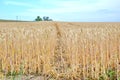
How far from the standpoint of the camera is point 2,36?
7.44 meters

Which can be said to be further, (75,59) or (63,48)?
(63,48)

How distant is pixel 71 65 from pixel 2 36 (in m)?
2.44

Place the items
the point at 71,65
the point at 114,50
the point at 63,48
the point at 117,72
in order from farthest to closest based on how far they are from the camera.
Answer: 1. the point at 63,48
2. the point at 114,50
3. the point at 71,65
4. the point at 117,72

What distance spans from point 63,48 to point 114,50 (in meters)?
1.35

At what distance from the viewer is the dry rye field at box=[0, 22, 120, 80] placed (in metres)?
5.86

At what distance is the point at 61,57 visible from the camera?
6254mm

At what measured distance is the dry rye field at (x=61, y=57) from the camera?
19.2 feet

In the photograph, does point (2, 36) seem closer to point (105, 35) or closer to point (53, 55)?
point (53, 55)

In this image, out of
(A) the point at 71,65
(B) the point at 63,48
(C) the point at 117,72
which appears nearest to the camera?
(C) the point at 117,72

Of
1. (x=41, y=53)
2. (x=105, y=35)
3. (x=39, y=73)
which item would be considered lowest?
(x=39, y=73)

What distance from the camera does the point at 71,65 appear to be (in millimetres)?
6016

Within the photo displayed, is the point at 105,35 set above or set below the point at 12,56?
above

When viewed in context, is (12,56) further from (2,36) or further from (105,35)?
(105,35)

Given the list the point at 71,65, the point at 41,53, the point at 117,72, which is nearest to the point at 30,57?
the point at 41,53
